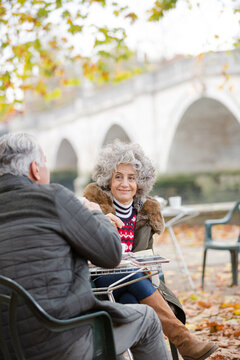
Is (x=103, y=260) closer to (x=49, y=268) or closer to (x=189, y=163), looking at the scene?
(x=49, y=268)

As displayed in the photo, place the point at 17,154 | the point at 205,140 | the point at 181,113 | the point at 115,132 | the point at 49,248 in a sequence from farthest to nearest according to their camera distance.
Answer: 1. the point at 115,132
2. the point at 205,140
3. the point at 181,113
4. the point at 17,154
5. the point at 49,248

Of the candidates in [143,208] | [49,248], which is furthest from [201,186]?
[49,248]

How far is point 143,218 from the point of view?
9.98 feet

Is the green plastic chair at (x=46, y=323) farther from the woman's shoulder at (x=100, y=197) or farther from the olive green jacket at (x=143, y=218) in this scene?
the woman's shoulder at (x=100, y=197)

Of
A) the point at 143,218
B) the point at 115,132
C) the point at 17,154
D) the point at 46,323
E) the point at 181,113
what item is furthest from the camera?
the point at 115,132

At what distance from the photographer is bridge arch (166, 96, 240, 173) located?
73.6 feet

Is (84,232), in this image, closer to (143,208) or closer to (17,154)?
(17,154)

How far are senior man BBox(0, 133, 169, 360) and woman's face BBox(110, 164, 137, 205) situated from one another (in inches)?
40.3

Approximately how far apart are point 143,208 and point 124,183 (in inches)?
7.6

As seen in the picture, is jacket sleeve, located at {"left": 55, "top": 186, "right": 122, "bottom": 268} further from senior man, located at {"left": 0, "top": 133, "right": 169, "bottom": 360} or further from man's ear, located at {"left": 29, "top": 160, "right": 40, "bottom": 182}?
man's ear, located at {"left": 29, "top": 160, "right": 40, "bottom": 182}

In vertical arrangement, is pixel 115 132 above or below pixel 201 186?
above

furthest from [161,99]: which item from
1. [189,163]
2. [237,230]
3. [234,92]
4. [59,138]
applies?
[59,138]

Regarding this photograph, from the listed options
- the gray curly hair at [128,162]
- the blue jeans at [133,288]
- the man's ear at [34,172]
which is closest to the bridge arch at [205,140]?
the gray curly hair at [128,162]

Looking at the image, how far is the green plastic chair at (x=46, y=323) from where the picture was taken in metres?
1.73
